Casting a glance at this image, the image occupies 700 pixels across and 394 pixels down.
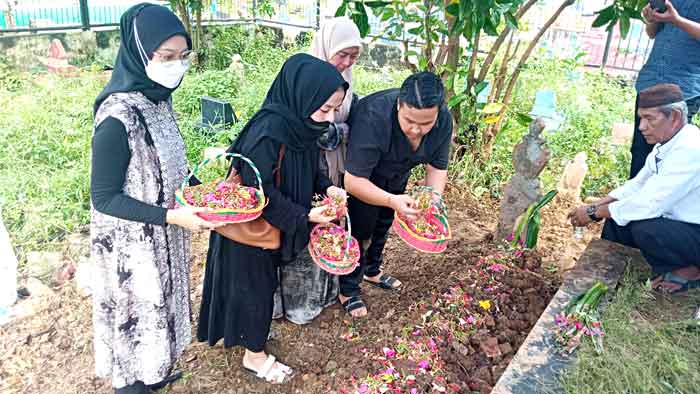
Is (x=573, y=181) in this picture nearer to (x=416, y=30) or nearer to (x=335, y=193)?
(x=416, y=30)

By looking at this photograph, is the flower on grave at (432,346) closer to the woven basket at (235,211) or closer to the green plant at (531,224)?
the green plant at (531,224)

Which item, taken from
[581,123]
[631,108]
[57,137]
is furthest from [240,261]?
[631,108]

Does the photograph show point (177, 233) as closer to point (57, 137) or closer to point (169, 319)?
point (169, 319)

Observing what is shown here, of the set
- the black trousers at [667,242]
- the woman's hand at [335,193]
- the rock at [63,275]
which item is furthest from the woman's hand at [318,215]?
the rock at [63,275]

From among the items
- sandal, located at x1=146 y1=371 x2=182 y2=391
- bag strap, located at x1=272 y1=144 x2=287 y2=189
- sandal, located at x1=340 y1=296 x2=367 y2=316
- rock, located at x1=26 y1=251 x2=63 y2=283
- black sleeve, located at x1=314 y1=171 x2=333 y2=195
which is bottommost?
sandal, located at x1=146 y1=371 x2=182 y2=391

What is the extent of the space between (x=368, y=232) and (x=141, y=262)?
52.5 inches

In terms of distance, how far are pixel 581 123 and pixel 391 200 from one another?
3.96 meters

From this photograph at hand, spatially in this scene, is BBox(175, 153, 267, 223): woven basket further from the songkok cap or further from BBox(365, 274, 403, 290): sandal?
the songkok cap

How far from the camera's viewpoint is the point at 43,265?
3408mm

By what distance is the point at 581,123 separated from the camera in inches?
225

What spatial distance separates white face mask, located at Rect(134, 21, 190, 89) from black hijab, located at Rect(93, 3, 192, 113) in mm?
15

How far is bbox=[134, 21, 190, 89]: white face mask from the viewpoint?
6.12ft

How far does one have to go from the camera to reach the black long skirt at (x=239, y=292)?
2.27 meters

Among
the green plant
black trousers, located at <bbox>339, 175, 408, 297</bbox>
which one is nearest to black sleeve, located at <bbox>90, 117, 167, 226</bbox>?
black trousers, located at <bbox>339, 175, 408, 297</bbox>
